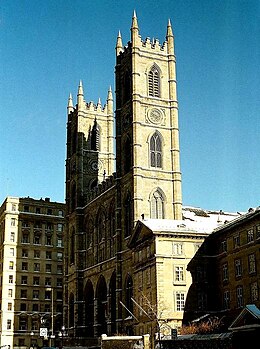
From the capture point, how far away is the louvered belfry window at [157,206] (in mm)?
90188

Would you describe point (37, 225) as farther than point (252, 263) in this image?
Yes

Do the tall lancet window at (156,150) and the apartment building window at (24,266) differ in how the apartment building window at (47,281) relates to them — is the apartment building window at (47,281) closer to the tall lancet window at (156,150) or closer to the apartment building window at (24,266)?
the apartment building window at (24,266)

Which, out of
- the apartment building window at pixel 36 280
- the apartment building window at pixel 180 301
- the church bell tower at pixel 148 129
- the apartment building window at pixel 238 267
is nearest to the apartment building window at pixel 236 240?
the apartment building window at pixel 238 267

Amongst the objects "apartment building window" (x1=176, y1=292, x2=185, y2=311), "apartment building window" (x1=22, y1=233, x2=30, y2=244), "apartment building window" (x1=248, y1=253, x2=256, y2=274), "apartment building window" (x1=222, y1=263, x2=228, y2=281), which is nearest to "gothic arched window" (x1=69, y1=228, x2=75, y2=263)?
"apartment building window" (x1=22, y1=233, x2=30, y2=244)

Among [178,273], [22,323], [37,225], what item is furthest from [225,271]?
[37,225]

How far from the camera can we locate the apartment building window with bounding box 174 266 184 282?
7500 centimetres

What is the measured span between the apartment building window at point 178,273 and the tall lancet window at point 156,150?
2192cm

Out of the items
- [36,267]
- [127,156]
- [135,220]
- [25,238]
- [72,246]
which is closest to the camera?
[135,220]

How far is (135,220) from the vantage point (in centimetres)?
8812

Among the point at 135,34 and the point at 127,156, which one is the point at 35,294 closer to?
the point at 127,156

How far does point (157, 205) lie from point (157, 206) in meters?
0.15

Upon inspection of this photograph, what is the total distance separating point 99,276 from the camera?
101438mm

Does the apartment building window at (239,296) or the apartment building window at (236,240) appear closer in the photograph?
the apartment building window at (239,296)

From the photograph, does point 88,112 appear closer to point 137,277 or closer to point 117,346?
point 137,277
